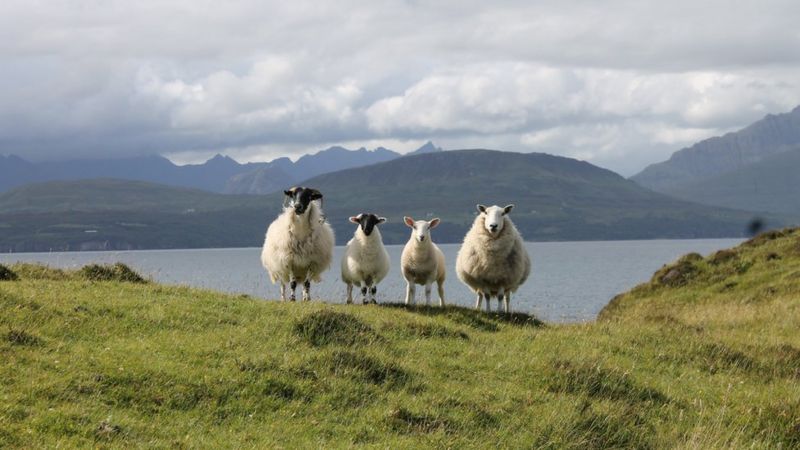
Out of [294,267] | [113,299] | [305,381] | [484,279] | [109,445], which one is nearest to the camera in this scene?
[109,445]

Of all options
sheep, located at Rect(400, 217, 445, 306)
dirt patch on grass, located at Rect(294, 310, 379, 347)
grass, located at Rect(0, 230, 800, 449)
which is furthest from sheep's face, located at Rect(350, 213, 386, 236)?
dirt patch on grass, located at Rect(294, 310, 379, 347)

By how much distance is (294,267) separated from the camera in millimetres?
23875

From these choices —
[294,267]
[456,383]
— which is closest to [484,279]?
[294,267]

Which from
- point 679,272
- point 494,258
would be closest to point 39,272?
Answer: point 494,258

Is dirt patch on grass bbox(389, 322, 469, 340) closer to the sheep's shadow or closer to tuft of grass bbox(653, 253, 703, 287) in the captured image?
the sheep's shadow

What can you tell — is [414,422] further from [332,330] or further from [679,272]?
[679,272]

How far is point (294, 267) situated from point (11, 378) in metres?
12.2

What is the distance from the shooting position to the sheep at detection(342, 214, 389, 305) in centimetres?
2400

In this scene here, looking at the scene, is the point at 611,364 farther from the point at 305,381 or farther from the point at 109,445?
the point at 109,445

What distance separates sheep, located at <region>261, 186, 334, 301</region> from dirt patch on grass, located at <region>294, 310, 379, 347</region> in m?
6.54

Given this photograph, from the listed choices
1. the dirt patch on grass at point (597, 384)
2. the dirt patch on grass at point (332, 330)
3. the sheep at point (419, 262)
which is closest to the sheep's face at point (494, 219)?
the sheep at point (419, 262)

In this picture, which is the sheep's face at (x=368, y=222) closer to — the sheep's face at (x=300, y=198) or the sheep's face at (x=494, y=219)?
the sheep's face at (x=300, y=198)

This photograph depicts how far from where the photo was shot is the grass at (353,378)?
11.8 meters

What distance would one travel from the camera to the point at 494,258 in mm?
25531
